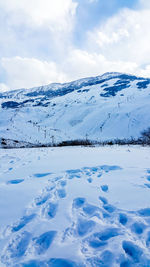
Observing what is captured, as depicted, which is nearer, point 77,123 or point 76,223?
point 76,223

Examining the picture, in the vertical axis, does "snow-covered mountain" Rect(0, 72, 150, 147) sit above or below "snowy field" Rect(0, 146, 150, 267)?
above

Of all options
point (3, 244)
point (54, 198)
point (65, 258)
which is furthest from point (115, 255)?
point (54, 198)

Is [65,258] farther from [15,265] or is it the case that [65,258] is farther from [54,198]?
[54,198]

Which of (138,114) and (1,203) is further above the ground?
(138,114)

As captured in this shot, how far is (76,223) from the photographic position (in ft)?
7.67

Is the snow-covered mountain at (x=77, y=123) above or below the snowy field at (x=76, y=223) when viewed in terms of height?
above

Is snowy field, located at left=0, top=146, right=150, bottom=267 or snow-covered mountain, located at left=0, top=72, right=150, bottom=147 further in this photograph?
snow-covered mountain, located at left=0, top=72, right=150, bottom=147

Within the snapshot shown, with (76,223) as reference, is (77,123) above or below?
above

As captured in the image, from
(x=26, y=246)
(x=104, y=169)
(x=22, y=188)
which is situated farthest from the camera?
(x=104, y=169)

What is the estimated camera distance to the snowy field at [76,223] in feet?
5.53

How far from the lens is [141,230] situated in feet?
7.02

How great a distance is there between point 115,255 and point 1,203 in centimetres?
248

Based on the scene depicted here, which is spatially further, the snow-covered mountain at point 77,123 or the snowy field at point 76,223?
the snow-covered mountain at point 77,123

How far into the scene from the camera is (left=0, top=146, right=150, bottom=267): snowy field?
1.68m
